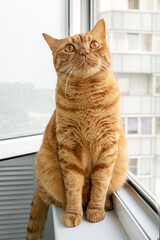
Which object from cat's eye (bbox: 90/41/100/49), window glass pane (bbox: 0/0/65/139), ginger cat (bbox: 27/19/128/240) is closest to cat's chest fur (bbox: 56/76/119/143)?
ginger cat (bbox: 27/19/128/240)

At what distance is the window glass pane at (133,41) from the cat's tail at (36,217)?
909 millimetres

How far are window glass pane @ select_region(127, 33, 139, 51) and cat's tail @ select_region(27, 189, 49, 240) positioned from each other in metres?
0.91

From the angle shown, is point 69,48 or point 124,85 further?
point 124,85

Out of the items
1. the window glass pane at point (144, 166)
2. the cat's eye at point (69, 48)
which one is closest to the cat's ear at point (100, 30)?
the cat's eye at point (69, 48)

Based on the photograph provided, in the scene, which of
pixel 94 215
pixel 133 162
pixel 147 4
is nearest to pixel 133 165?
pixel 133 162

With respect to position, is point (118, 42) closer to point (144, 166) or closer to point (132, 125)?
point (132, 125)

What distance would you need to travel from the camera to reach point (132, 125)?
1230 mm

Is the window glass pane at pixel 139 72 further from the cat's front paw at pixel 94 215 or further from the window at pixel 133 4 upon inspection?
the cat's front paw at pixel 94 215

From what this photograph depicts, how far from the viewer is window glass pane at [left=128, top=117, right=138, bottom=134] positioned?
119 cm

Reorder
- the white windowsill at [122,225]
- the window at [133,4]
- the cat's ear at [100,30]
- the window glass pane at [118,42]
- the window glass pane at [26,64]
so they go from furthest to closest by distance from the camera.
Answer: the window glass pane at [26,64] → the window glass pane at [118,42] → the window at [133,4] → the cat's ear at [100,30] → the white windowsill at [122,225]

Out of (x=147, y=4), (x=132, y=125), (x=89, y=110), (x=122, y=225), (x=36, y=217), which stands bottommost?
A: (x=36, y=217)

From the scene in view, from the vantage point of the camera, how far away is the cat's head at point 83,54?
0.91 metres

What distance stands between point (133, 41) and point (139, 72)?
0.59ft

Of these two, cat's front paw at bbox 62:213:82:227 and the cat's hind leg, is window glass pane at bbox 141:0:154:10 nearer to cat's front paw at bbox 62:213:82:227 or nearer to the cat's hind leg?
the cat's hind leg
